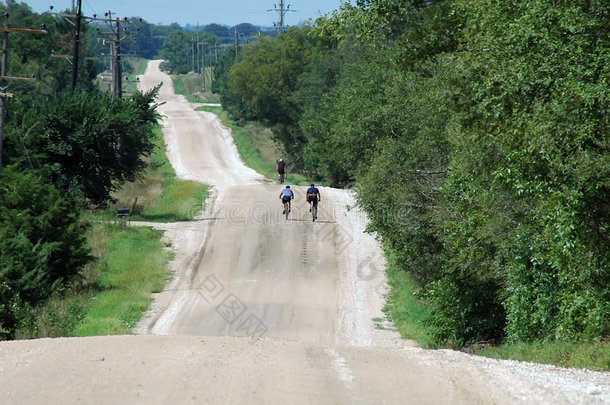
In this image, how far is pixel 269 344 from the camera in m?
12.5

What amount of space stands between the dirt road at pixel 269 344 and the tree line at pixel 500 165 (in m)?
2.16

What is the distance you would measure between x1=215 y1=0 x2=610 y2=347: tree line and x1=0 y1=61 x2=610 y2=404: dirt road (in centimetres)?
216

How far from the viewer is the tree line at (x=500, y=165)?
38.3 feet

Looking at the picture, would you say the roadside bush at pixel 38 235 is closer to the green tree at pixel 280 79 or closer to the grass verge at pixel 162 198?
the grass verge at pixel 162 198

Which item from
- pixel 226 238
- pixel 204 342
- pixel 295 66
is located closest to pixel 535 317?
pixel 204 342

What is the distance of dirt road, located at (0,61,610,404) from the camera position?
30.4 ft

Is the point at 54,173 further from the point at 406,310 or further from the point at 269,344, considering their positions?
the point at 269,344

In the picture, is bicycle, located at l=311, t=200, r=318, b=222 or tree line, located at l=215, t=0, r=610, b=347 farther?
bicycle, located at l=311, t=200, r=318, b=222

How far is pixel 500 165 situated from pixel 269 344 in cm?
526

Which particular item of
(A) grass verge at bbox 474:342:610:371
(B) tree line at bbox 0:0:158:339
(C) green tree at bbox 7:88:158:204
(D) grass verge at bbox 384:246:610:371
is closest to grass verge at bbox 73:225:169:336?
(B) tree line at bbox 0:0:158:339

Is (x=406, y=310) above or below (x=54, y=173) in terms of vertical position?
below

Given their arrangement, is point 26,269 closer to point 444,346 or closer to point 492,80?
point 444,346

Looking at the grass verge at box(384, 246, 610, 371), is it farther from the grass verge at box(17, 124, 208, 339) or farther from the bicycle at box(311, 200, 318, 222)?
the grass verge at box(17, 124, 208, 339)

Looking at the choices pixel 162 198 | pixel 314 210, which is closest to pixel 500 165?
pixel 314 210
